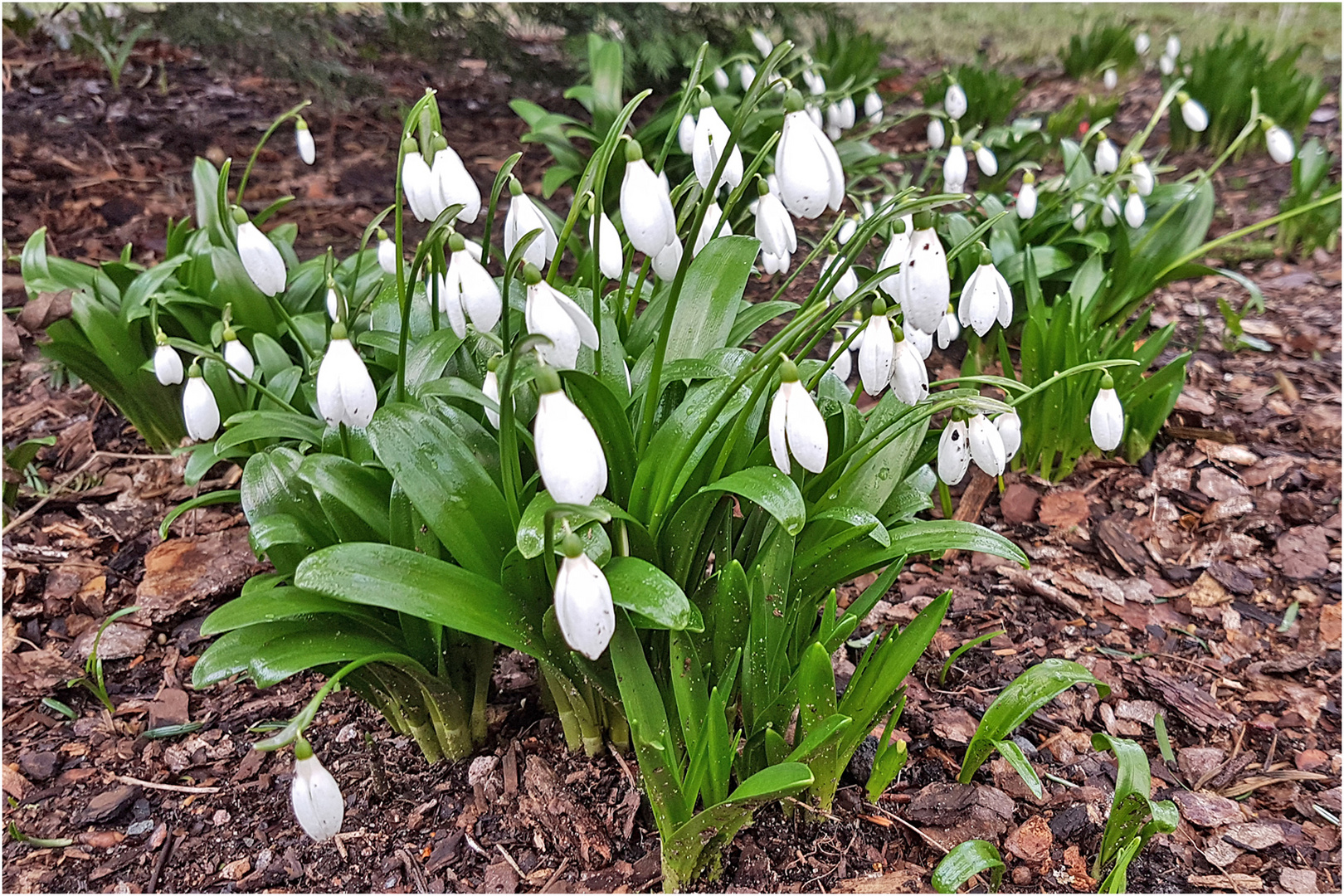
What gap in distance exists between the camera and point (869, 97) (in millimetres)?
4109

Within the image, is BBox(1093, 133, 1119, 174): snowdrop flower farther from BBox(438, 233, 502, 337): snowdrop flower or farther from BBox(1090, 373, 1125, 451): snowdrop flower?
BBox(438, 233, 502, 337): snowdrop flower

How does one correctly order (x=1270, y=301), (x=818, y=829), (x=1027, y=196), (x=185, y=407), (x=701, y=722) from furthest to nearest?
(x=1270, y=301) → (x=1027, y=196) → (x=185, y=407) → (x=818, y=829) → (x=701, y=722)

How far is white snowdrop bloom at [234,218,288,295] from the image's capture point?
1836mm

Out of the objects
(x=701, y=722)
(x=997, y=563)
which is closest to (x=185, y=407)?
(x=701, y=722)

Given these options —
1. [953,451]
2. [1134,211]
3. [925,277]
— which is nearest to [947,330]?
[953,451]

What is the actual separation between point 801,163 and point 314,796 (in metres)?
1.11

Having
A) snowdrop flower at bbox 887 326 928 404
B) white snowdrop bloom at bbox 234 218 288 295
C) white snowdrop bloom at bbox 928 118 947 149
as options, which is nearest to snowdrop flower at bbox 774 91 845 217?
snowdrop flower at bbox 887 326 928 404

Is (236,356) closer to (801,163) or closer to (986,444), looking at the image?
(801,163)

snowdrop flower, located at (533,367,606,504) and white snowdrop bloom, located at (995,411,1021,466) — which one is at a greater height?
snowdrop flower, located at (533,367,606,504)

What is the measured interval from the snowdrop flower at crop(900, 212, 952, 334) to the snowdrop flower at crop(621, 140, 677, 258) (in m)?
0.35

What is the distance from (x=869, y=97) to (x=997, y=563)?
2.37m

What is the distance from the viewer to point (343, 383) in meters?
1.52

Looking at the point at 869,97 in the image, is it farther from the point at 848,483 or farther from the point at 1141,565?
the point at 848,483

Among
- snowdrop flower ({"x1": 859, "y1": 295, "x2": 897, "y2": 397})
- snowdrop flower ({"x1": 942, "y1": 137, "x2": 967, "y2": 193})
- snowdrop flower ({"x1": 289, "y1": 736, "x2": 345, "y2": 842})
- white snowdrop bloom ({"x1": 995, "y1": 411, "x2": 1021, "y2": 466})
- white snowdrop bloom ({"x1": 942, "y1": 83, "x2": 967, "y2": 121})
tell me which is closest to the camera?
snowdrop flower ({"x1": 289, "y1": 736, "x2": 345, "y2": 842})
